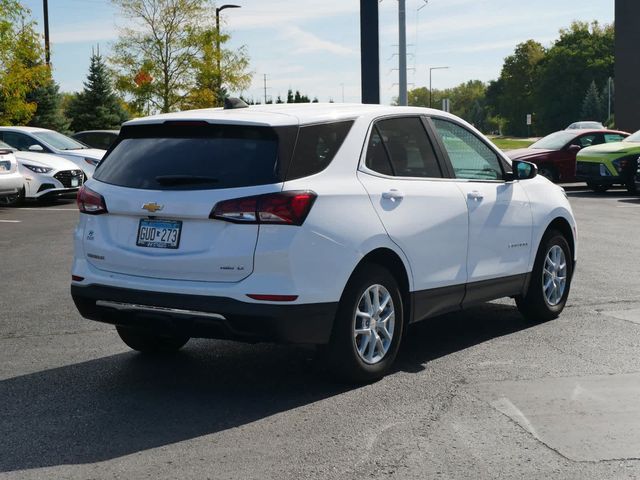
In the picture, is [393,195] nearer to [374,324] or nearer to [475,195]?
[374,324]

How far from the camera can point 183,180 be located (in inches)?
229

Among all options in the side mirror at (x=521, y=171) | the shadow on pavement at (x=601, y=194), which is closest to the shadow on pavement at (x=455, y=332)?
the side mirror at (x=521, y=171)

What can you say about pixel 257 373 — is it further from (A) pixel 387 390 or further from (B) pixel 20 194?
(B) pixel 20 194

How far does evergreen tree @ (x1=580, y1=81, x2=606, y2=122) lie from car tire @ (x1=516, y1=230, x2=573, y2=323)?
4525 inches

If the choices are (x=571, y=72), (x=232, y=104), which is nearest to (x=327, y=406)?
(x=232, y=104)

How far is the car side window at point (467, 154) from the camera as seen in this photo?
7.19m

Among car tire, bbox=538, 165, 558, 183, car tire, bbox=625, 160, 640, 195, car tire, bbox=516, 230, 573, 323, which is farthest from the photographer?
car tire, bbox=538, 165, 558, 183

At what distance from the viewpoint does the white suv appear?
5617mm

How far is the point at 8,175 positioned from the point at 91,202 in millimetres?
14056

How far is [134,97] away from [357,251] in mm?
48500

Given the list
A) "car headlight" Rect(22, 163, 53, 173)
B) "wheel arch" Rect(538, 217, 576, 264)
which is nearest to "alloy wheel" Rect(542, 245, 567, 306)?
"wheel arch" Rect(538, 217, 576, 264)

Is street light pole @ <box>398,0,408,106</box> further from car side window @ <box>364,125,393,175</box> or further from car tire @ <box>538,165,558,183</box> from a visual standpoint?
car side window @ <box>364,125,393,175</box>

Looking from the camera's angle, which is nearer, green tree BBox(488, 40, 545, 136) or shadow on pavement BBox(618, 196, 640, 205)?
shadow on pavement BBox(618, 196, 640, 205)

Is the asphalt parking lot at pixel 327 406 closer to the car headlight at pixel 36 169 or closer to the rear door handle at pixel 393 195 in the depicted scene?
the rear door handle at pixel 393 195
